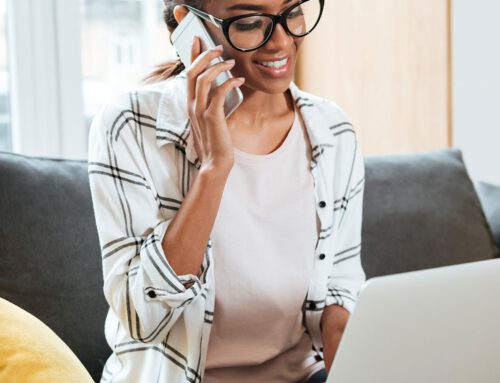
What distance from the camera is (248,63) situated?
1.38m

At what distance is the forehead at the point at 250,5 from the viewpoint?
4.36 ft

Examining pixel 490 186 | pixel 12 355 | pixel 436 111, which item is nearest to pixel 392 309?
pixel 12 355

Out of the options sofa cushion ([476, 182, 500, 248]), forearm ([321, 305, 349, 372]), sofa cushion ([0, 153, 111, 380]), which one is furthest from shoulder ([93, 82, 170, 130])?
Answer: sofa cushion ([476, 182, 500, 248])

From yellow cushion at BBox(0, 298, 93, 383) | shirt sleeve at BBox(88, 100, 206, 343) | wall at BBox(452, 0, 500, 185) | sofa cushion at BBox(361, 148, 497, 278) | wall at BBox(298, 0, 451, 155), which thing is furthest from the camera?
wall at BBox(298, 0, 451, 155)

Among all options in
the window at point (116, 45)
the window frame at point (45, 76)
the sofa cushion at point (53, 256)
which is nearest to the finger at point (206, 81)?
the sofa cushion at point (53, 256)

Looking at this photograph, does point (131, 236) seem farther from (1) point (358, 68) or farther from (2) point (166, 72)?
(1) point (358, 68)

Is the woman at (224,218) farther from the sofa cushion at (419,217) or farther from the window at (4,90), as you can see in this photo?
the window at (4,90)

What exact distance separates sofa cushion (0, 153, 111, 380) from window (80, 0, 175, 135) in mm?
1262

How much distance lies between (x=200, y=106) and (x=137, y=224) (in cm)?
21

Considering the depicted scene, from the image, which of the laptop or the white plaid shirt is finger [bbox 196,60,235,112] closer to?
the white plaid shirt

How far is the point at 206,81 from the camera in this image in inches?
52.0

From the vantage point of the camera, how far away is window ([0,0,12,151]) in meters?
2.64

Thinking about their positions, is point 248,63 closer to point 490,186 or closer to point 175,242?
point 175,242

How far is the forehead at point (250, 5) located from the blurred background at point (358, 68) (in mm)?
1414
